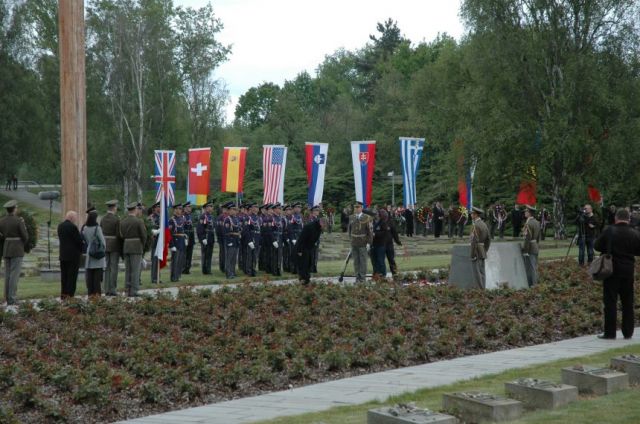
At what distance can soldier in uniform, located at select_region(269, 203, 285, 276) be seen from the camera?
89.1 ft

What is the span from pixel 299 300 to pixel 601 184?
31843mm

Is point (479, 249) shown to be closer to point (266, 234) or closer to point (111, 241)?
point (111, 241)

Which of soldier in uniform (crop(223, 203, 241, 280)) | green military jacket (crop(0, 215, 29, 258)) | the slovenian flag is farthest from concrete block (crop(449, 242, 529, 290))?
the slovenian flag

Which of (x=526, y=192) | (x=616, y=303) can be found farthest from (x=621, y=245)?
(x=526, y=192)

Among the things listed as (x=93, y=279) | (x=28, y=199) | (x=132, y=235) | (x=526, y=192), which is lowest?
(x=93, y=279)

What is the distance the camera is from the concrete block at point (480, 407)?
8.20 m

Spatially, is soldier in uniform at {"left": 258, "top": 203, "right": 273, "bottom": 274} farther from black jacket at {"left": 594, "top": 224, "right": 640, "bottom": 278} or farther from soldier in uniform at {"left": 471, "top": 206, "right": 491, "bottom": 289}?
black jacket at {"left": 594, "top": 224, "right": 640, "bottom": 278}

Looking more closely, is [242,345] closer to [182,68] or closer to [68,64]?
[68,64]

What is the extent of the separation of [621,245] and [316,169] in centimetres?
1715

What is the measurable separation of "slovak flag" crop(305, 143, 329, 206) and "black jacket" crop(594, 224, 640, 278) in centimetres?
1648

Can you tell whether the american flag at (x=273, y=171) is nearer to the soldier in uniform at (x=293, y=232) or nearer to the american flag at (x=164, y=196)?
the soldier in uniform at (x=293, y=232)

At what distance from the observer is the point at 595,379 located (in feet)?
31.7

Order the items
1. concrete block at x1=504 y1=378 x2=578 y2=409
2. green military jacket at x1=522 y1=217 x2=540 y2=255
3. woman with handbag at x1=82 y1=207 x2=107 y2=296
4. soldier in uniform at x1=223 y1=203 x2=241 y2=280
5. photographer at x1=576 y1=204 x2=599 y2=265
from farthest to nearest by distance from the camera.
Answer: photographer at x1=576 y1=204 x2=599 y2=265
soldier in uniform at x1=223 y1=203 x2=241 y2=280
green military jacket at x1=522 y1=217 x2=540 y2=255
woman with handbag at x1=82 y1=207 x2=107 y2=296
concrete block at x1=504 y1=378 x2=578 y2=409

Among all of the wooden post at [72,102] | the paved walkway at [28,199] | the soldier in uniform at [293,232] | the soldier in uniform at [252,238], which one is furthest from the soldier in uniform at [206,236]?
the paved walkway at [28,199]
